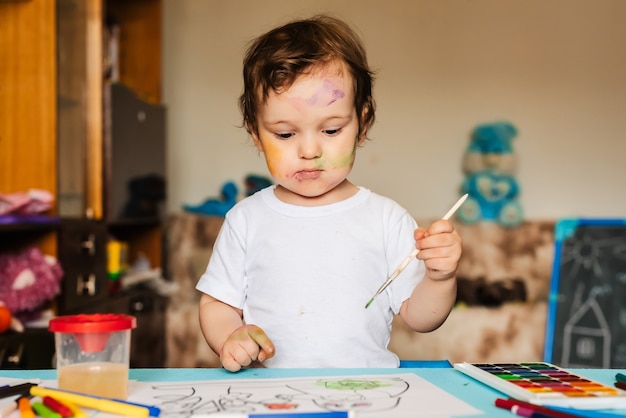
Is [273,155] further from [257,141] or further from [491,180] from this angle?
[491,180]

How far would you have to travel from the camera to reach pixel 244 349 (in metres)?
0.84

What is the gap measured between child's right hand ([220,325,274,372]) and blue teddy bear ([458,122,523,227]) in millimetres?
1965

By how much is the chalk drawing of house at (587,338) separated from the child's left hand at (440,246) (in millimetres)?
2089

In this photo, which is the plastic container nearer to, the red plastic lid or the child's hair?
the red plastic lid

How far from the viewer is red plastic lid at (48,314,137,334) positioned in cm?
68

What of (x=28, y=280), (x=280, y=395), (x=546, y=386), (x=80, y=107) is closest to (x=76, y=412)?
(x=280, y=395)

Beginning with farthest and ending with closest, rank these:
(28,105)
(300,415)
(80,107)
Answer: (80,107)
(28,105)
(300,415)

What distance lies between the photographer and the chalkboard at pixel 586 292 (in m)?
2.74

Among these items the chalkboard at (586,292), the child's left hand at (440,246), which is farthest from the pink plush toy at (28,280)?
the chalkboard at (586,292)

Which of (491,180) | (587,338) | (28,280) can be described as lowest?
(587,338)

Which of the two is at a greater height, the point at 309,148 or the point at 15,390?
the point at 309,148

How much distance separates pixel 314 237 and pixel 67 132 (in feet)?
3.80

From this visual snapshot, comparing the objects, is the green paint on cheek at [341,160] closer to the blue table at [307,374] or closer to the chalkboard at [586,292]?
the blue table at [307,374]

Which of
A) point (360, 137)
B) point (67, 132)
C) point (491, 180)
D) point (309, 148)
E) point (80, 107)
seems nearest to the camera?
point (309, 148)
